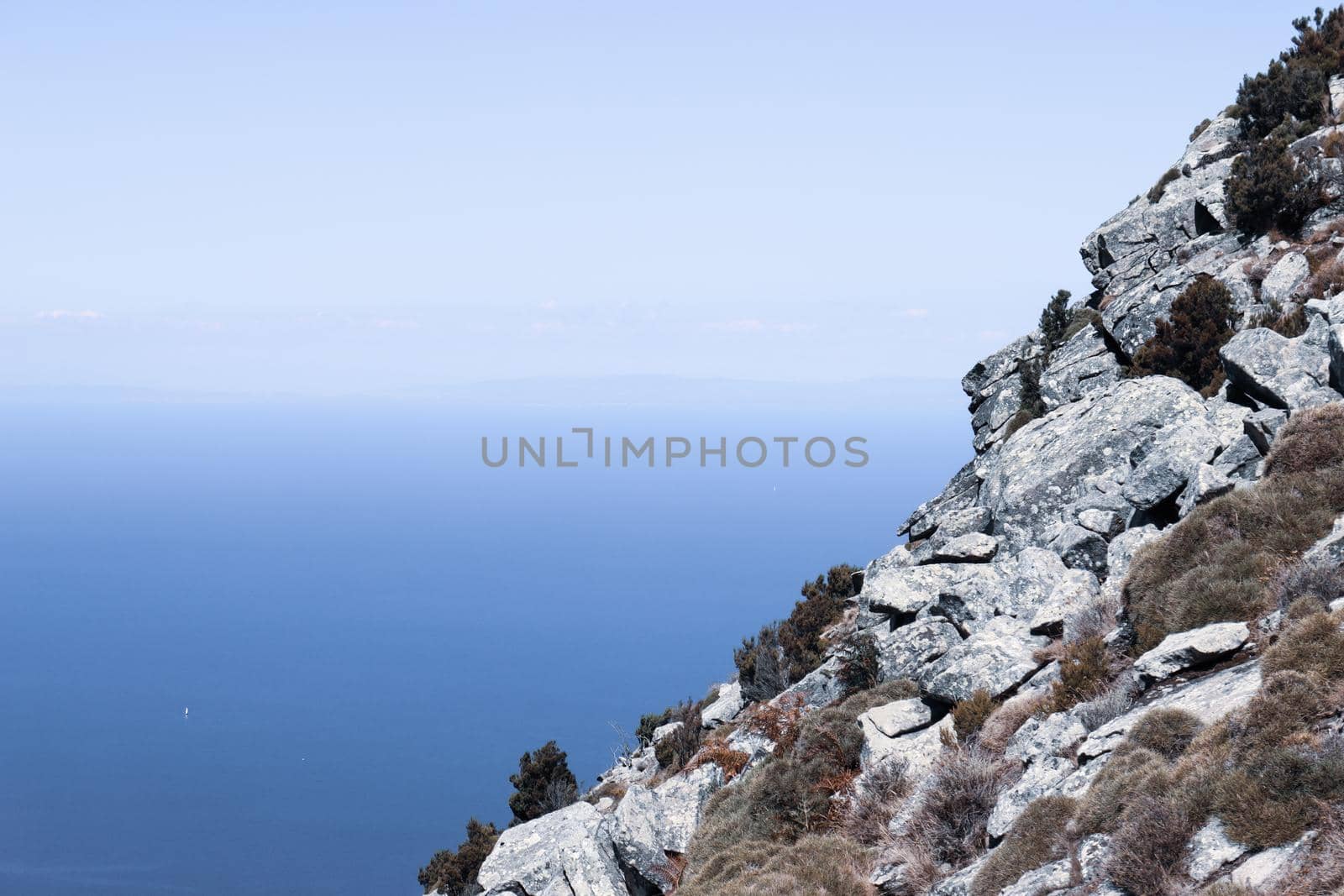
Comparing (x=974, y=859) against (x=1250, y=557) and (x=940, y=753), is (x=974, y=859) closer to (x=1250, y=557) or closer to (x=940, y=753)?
(x=940, y=753)

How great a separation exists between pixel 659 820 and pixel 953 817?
7223mm

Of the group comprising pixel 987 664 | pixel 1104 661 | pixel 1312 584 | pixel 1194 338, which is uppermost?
pixel 1194 338

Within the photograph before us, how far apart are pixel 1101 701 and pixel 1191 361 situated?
14874mm

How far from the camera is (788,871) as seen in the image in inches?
526

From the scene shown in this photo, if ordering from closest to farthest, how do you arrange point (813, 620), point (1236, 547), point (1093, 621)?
point (1236, 547), point (1093, 621), point (813, 620)

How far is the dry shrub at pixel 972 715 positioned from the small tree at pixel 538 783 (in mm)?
17342

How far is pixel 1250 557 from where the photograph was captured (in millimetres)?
13172

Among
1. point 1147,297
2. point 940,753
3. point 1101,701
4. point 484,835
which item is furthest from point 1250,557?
point 484,835

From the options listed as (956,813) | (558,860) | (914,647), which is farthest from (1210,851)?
(558,860)

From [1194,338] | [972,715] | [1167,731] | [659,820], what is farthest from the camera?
[1194,338]

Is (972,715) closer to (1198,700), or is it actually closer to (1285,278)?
A: (1198,700)

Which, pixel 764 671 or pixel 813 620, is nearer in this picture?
pixel 764 671

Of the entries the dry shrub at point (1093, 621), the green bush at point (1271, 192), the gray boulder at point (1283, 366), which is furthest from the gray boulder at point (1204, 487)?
the green bush at point (1271, 192)

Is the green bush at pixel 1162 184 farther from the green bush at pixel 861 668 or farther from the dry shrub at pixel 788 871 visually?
the dry shrub at pixel 788 871
